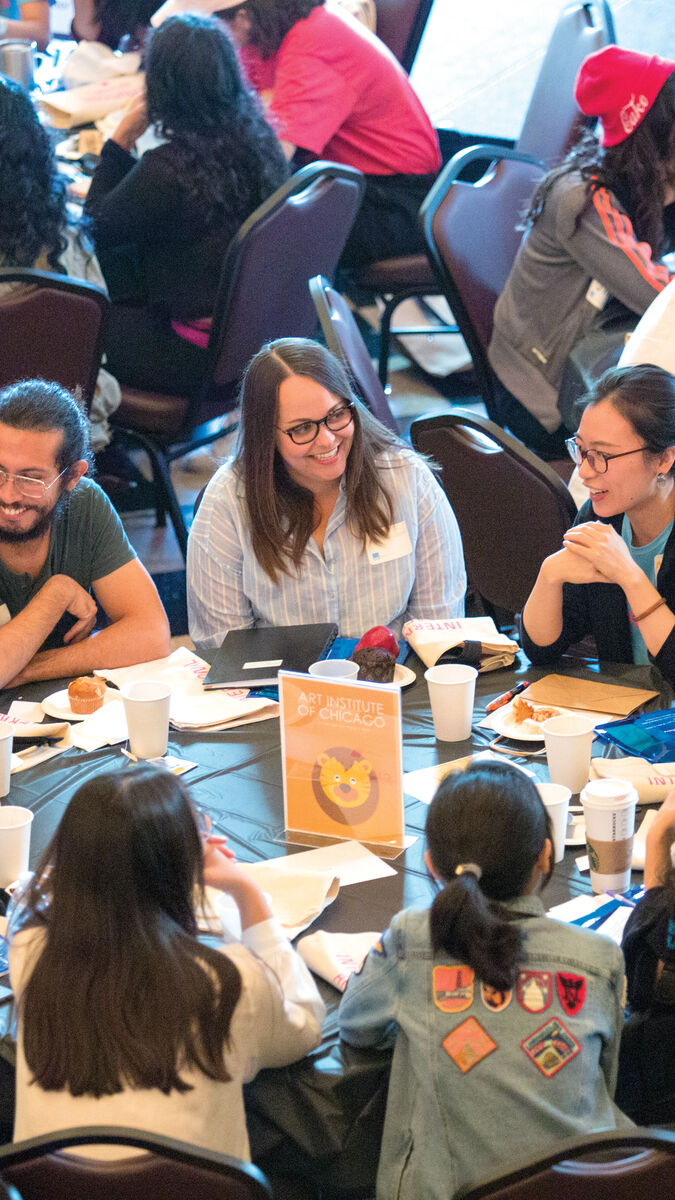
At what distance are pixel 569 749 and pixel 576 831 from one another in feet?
0.45

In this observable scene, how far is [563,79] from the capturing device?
4.44 metres

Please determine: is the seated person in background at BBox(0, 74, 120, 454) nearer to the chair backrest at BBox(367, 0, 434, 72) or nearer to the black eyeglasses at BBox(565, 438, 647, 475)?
the black eyeglasses at BBox(565, 438, 647, 475)

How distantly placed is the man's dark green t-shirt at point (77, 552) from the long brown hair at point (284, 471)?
0.30m

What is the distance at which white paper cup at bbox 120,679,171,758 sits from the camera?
1.97 m

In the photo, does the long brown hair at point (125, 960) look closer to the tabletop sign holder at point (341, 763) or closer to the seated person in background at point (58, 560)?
the tabletop sign holder at point (341, 763)

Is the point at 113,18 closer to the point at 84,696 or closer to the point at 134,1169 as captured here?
the point at 84,696

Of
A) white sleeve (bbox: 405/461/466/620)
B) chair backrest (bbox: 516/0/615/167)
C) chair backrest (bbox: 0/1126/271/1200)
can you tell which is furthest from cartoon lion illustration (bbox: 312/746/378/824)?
chair backrest (bbox: 516/0/615/167)

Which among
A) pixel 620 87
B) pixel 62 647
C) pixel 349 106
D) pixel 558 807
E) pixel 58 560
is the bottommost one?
pixel 62 647

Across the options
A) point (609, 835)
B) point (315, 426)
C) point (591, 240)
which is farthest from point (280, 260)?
point (609, 835)

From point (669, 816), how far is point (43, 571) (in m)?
1.45

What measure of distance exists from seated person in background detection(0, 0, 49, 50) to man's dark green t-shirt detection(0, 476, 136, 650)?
10.0 feet

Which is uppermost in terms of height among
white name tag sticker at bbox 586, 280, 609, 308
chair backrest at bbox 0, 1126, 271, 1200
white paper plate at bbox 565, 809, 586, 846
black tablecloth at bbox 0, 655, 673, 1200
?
white name tag sticker at bbox 586, 280, 609, 308

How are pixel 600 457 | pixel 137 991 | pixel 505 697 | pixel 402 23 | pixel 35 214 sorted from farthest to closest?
pixel 402 23, pixel 35 214, pixel 600 457, pixel 505 697, pixel 137 991

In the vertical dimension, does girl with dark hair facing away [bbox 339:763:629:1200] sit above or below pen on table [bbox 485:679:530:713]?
above
